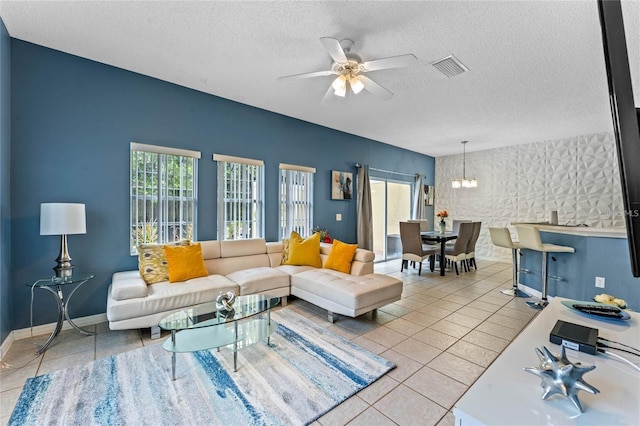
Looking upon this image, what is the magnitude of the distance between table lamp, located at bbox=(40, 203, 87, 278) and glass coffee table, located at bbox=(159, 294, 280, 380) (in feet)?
4.28

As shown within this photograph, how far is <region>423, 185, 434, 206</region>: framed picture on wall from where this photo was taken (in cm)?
796

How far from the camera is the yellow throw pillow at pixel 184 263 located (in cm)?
321

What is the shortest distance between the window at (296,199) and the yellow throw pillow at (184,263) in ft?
5.49

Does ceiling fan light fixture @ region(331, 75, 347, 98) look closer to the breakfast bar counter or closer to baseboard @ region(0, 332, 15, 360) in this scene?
the breakfast bar counter

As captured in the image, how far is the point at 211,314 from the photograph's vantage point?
8.54 ft

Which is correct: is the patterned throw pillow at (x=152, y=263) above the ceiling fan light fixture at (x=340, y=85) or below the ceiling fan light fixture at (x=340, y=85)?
below

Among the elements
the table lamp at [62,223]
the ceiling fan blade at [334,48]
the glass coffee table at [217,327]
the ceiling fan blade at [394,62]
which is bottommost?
the glass coffee table at [217,327]

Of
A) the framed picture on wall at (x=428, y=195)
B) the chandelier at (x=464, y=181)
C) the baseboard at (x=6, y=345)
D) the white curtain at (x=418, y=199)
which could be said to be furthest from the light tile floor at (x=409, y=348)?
the framed picture on wall at (x=428, y=195)

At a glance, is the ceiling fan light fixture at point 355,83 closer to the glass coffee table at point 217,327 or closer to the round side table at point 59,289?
the glass coffee table at point 217,327

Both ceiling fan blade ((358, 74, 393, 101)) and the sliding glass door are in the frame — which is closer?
ceiling fan blade ((358, 74, 393, 101))

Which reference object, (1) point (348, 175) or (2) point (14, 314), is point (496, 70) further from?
(2) point (14, 314)

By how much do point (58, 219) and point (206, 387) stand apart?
82.8 inches

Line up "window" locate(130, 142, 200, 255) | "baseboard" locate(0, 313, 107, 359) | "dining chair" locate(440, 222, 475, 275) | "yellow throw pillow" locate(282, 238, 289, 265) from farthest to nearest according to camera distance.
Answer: "dining chair" locate(440, 222, 475, 275)
"yellow throw pillow" locate(282, 238, 289, 265)
"window" locate(130, 142, 200, 255)
"baseboard" locate(0, 313, 107, 359)

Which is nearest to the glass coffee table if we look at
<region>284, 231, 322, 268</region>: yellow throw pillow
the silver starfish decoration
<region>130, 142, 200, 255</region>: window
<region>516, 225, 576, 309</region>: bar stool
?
<region>284, 231, 322, 268</region>: yellow throw pillow
